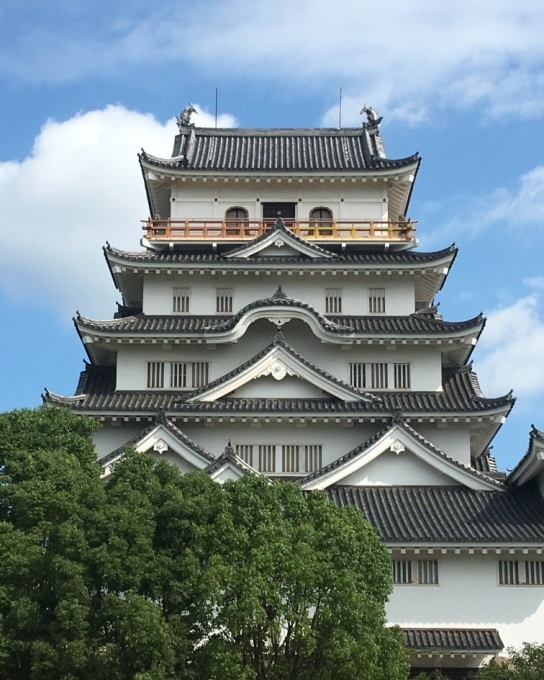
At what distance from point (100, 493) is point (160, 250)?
16.0m

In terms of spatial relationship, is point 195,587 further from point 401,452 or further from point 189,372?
point 189,372

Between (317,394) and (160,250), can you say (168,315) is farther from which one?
(317,394)

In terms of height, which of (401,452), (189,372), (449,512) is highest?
(189,372)

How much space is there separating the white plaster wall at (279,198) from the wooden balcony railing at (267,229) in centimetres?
69

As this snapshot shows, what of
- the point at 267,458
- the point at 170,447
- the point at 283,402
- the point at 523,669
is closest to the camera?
the point at 523,669

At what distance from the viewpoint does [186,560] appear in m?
20.2

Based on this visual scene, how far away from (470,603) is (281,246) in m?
13.4

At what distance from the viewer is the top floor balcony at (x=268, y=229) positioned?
118 feet

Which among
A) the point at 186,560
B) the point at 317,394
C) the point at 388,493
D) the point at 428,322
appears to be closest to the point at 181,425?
the point at 317,394

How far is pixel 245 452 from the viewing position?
105ft

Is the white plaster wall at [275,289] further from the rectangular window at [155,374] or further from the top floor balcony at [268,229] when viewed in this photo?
the rectangular window at [155,374]

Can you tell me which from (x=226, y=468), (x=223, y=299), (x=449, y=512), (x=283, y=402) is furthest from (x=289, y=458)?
(x=223, y=299)

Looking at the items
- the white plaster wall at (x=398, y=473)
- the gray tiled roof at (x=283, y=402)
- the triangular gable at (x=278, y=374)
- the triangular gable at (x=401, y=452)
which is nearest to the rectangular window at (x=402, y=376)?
the gray tiled roof at (x=283, y=402)

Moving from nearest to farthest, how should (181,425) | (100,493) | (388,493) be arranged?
(100,493)
(388,493)
(181,425)
